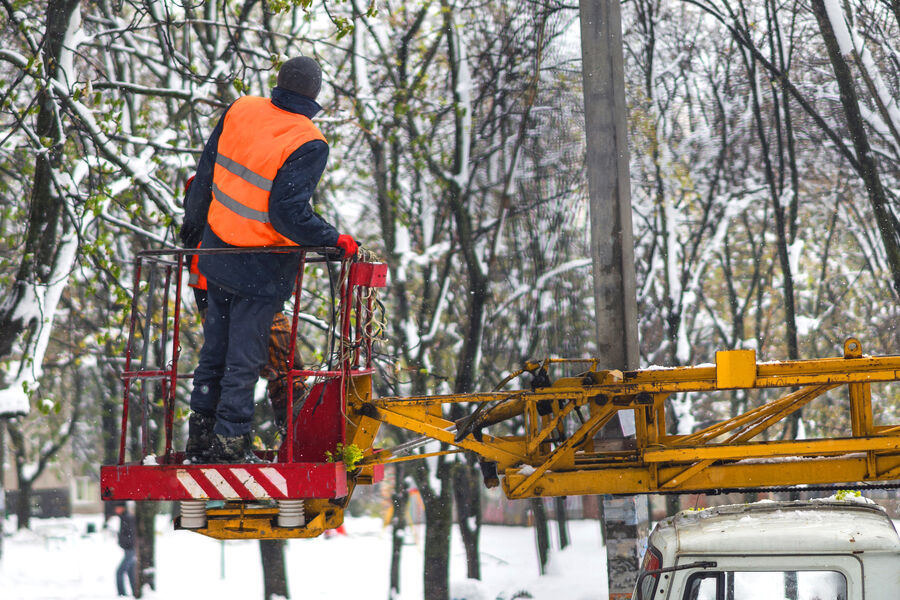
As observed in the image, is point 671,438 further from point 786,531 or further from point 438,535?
point 438,535

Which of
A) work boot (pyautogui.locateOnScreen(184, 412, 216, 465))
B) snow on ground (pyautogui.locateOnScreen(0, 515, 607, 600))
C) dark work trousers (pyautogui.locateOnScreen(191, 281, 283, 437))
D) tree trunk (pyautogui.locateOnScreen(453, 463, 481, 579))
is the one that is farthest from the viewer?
snow on ground (pyautogui.locateOnScreen(0, 515, 607, 600))

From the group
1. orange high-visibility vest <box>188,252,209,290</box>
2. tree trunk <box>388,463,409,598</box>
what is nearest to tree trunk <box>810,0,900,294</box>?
orange high-visibility vest <box>188,252,209,290</box>

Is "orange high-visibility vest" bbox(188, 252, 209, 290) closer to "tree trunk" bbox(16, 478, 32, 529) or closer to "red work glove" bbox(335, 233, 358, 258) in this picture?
"red work glove" bbox(335, 233, 358, 258)

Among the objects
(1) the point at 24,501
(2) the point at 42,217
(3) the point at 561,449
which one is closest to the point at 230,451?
(3) the point at 561,449

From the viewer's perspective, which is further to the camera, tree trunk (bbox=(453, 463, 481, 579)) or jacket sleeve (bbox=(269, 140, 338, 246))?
tree trunk (bbox=(453, 463, 481, 579))

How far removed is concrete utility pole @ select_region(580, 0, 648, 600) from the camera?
6.17 m

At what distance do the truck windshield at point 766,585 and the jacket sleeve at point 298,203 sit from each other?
7.72ft

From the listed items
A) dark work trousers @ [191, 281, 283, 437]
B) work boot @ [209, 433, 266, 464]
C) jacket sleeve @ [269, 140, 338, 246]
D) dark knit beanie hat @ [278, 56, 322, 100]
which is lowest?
work boot @ [209, 433, 266, 464]

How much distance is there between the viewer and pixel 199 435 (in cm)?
478

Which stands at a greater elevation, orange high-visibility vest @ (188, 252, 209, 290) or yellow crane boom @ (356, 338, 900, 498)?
orange high-visibility vest @ (188, 252, 209, 290)

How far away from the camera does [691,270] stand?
14.3 meters

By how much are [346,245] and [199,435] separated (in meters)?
1.29

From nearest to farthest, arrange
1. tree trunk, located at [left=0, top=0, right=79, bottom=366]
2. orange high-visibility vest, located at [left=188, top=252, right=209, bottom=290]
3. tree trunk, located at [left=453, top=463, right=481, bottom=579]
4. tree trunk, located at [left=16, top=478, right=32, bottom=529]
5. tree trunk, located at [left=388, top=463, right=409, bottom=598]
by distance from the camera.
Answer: orange high-visibility vest, located at [left=188, top=252, right=209, bottom=290] → tree trunk, located at [left=0, top=0, right=79, bottom=366] → tree trunk, located at [left=388, top=463, right=409, bottom=598] → tree trunk, located at [left=453, top=463, right=481, bottom=579] → tree trunk, located at [left=16, top=478, right=32, bottom=529]

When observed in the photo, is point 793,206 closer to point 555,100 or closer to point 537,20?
point 555,100
